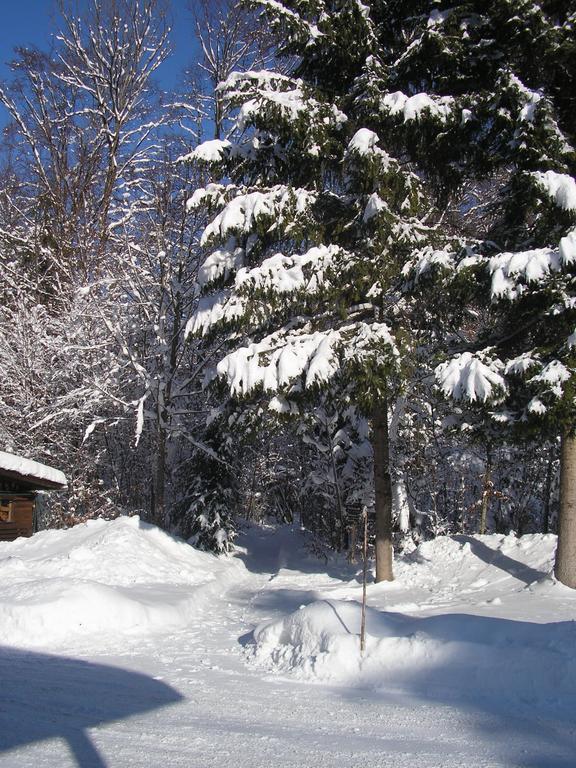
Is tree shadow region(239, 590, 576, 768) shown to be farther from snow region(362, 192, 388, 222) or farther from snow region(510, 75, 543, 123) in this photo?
snow region(510, 75, 543, 123)

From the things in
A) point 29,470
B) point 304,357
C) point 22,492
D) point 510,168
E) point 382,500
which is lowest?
point 382,500

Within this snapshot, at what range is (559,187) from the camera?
8.07 meters

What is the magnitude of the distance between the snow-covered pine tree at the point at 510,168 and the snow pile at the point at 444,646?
1.57 meters

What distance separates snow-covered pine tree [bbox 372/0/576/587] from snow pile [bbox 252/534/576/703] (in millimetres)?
1568

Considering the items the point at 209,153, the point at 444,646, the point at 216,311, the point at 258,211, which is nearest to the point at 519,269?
the point at 258,211

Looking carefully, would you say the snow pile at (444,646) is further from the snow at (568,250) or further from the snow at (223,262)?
the snow at (223,262)

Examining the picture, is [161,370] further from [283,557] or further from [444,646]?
[444,646]

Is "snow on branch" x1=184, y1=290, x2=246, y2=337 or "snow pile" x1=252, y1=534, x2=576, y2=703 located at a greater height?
"snow on branch" x1=184, y1=290, x2=246, y2=337

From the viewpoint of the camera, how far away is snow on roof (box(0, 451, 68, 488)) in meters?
11.0

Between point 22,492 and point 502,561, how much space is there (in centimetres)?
941

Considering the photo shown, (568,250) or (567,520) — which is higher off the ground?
(568,250)

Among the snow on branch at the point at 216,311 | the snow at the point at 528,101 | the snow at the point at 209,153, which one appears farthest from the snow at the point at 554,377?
the snow at the point at 209,153

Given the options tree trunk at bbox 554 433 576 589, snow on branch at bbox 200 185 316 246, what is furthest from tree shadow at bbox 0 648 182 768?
snow on branch at bbox 200 185 316 246

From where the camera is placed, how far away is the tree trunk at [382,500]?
1061 cm
